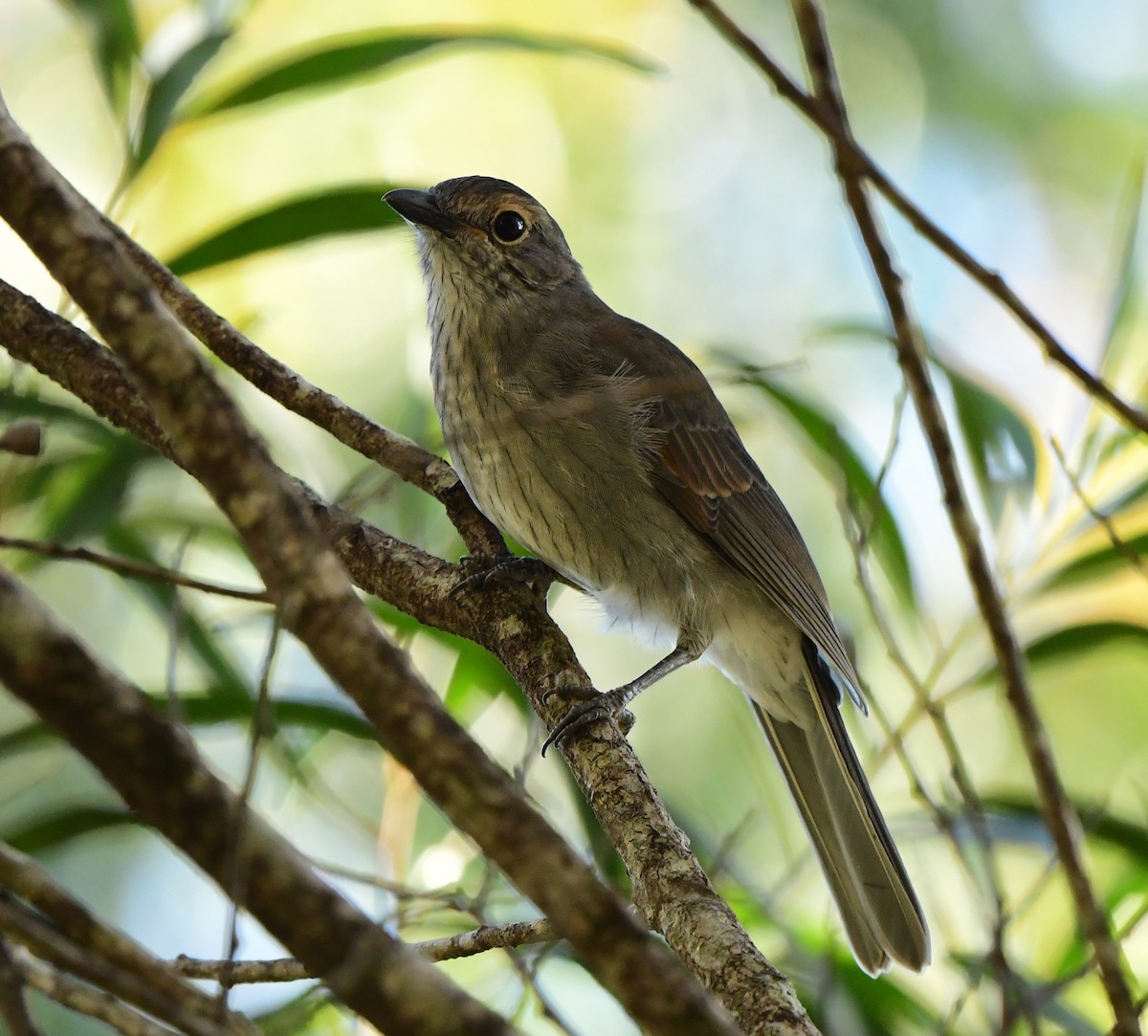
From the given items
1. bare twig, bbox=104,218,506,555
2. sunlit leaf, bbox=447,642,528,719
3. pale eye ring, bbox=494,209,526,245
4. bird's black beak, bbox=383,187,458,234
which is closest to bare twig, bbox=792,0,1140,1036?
bare twig, bbox=104,218,506,555

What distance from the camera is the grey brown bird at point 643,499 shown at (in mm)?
3473

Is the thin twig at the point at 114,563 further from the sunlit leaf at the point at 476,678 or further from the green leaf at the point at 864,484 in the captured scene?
the green leaf at the point at 864,484

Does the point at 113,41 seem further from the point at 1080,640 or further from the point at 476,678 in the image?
the point at 1080,640

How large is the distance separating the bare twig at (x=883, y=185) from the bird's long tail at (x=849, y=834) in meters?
2.18

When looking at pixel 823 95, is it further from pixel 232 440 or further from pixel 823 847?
pixel 823 847

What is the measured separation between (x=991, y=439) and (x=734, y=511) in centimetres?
84

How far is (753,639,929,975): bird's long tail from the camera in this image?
323 cm

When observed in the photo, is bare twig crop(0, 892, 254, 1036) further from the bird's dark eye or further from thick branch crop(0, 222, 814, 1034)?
the bird's dark eye

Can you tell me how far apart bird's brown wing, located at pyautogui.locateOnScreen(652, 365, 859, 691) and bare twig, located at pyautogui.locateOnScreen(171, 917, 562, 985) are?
1705mm

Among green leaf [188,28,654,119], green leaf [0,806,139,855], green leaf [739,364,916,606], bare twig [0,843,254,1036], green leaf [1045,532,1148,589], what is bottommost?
bare twig [0,843,254,1036]

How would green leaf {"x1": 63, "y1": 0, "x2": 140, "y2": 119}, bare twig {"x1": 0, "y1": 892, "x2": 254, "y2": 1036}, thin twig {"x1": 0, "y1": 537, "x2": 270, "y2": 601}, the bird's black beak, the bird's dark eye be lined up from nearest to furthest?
bare twig {"x1": 0, "y1": 892, "x2": 254, "y2": 1036} → thin twig {"x1": 0, "y1": 537, "x2": 270, "y2": 601} → green leaf {"x1": 63, "y1": 0, "x2": 140, "y2": 119} → the bird's black beak → the bird's dark eye

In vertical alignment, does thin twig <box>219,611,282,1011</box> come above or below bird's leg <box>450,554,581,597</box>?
below

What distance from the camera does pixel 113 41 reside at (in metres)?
3.50

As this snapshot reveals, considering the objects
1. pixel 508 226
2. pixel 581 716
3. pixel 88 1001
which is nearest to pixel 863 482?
pixel 581 716
